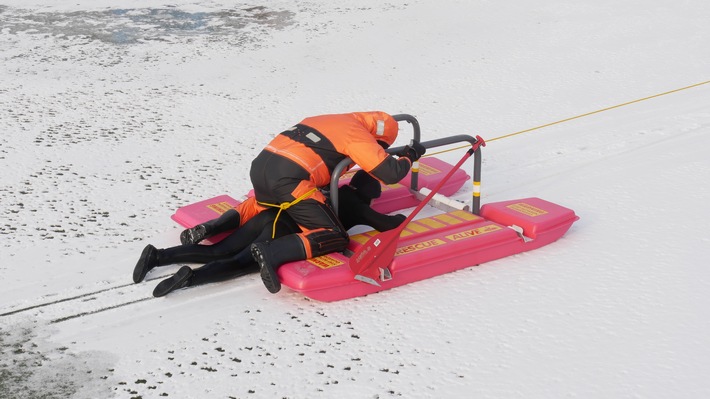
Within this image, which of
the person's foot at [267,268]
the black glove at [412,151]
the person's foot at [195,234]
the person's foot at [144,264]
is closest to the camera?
the person's foot at [267,268]

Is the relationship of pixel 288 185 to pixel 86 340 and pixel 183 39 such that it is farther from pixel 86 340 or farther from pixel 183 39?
pixel 183 39

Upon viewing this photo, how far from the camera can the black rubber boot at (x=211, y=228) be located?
5.43 metres

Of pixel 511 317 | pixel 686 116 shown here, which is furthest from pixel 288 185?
pixel 686 116

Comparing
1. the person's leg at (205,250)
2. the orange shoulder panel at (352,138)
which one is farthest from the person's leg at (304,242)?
the orange shoulder panel at (352,138)

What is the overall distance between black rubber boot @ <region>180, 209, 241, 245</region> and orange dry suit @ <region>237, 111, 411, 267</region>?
25 cm

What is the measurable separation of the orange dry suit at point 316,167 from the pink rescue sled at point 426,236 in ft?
0.40

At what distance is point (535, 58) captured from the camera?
9.70m

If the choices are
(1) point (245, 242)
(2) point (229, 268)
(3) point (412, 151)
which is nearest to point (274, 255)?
(2) point (229, 268)

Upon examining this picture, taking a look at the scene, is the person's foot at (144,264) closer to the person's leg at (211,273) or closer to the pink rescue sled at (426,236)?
the person's leg at (211,273)

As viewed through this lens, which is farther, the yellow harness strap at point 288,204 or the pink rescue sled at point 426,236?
the yellow harness strap at point 288,204

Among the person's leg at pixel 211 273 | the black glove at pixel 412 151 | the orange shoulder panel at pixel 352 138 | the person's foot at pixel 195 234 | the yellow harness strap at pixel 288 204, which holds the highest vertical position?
the orange shoulder panel at pixel 352 138

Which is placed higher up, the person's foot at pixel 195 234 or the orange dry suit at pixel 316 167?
the orange dry suit at pixel 316 167

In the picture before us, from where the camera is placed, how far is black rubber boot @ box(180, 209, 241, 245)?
5430mm

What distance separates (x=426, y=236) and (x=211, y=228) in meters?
1.35
